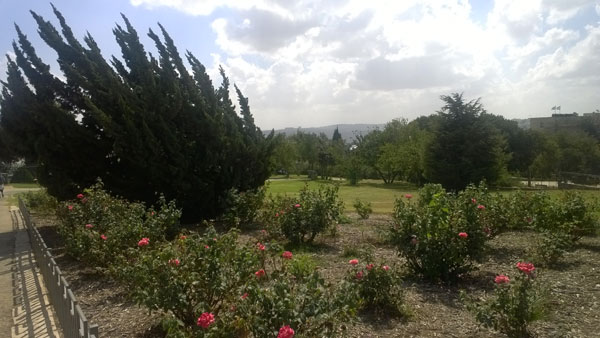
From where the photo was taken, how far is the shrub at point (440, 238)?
5844 mm

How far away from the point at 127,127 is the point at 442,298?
8.16m

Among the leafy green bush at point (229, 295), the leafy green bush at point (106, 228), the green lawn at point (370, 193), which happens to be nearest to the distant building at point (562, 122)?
the green lawn at point (370, 193)

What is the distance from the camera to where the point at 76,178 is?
11477 mm

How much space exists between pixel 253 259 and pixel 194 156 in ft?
26.6

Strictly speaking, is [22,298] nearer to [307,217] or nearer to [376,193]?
[307,217]

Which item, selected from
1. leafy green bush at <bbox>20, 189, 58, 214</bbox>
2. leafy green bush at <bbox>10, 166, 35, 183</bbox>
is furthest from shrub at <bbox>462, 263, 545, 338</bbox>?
leafy green bush at <bbox>10, 166, 35, 183</bbox>

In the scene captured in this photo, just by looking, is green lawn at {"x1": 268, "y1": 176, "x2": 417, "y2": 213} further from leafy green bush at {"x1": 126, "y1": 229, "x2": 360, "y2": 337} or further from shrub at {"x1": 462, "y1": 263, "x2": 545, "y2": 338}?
shrub at {"x1": 462, "y1": 263, "x2": 545, "y2": 338}

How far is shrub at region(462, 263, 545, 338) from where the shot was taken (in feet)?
13.0

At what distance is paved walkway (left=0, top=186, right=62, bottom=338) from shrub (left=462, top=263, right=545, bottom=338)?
4370 mm

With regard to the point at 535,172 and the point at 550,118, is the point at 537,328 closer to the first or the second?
the point at 535,172

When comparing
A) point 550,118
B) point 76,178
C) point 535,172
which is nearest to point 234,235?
point 76,178

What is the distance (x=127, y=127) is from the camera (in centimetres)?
1038

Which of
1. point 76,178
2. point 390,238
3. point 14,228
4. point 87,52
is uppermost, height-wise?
point 87,52

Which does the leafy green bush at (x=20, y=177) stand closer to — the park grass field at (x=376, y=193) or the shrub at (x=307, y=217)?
the park grass field at (x=376, y=193)
